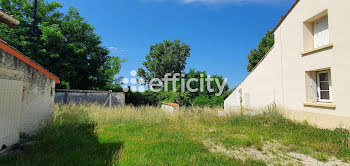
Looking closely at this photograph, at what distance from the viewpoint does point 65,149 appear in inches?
186

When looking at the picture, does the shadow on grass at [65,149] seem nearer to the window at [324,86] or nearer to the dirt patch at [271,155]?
the dirt patch at [271,155]

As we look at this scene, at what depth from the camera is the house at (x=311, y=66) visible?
603 cm

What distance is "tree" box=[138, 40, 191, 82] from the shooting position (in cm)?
2734

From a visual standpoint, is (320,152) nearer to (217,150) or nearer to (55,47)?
(217,150)

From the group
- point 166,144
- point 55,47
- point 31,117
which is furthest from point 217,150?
point 55,47

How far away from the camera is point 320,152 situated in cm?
462

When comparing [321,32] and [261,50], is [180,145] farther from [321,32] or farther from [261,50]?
[261,50]

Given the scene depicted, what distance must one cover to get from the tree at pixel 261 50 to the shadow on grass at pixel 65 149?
21.9 m

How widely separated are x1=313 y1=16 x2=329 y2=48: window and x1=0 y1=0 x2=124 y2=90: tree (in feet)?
53.0

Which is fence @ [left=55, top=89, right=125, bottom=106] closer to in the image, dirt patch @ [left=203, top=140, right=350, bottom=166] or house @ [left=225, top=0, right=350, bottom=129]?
dirt patch @ [left=203, top=140, right=350, bottom=166]

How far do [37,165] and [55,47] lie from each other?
14883 millimetres

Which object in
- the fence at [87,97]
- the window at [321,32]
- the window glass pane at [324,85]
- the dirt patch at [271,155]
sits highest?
the window at [321,32]

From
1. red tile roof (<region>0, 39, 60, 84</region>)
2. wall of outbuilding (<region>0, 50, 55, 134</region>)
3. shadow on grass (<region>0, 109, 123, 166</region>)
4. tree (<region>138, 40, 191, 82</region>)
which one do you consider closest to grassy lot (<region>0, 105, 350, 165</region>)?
shadow on grass (<region>0, 109, 123, 166</region>)

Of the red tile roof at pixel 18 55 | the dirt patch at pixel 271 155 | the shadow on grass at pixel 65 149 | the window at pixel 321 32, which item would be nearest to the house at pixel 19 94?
the red tile roof at pixel 18 55
